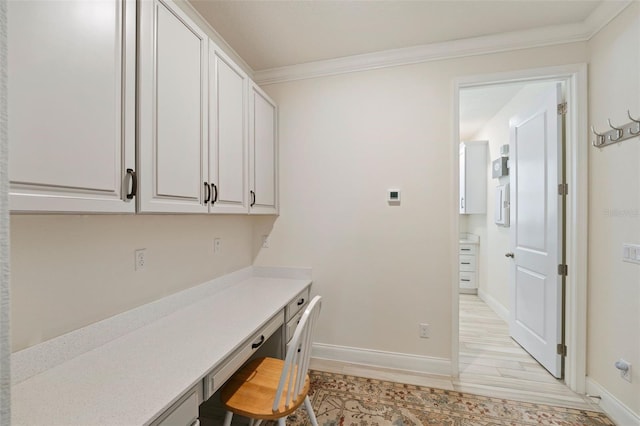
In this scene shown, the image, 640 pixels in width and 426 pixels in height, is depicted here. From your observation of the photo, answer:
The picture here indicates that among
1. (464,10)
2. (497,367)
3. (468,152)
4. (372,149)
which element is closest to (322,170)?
(372,149)

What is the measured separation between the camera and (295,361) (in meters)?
1.31

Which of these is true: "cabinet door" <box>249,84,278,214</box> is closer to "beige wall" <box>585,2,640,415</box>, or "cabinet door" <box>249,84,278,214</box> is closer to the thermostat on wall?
the thermostat on wall

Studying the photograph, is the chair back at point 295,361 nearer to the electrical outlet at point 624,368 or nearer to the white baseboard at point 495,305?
the electrical outlet at point 624,368

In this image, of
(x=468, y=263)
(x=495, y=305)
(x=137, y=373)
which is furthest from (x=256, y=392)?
(x=468, y=263)

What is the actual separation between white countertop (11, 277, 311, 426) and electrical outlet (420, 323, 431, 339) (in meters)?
1.31

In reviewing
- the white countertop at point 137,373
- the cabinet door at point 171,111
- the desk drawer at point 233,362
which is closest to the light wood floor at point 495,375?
the desk drawer at point 233,362

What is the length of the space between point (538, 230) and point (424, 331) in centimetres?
127

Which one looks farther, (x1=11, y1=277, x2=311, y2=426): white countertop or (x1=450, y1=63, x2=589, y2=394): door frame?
(x1=450, y1=63, x2=589, y2=394): door frame

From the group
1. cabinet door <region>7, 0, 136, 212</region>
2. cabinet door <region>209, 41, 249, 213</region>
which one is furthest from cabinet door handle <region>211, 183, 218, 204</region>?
cabinet door <region>7, 0, 136, 212</region>

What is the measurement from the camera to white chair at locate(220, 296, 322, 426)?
4.03 feet

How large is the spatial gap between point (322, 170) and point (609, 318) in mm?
2218

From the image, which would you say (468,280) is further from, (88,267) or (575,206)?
(88,267)

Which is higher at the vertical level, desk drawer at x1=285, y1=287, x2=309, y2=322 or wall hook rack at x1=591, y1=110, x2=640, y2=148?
wall hook rack at x1=591, y1=110, x2=640, y2=148

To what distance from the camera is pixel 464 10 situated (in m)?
1.84
